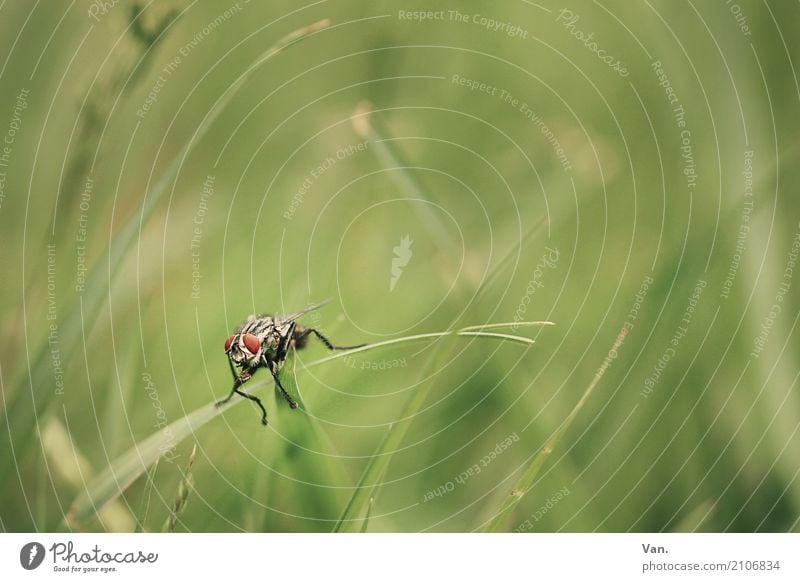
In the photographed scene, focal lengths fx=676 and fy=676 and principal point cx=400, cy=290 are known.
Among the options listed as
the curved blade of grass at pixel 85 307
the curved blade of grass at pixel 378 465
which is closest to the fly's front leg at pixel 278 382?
the curved blade of grass at pixel 378 465

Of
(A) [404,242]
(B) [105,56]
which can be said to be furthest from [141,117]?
(A) [404,242]

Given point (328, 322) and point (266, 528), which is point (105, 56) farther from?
point (266, 528)

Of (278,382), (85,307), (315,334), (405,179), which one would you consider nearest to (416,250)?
(405,179)

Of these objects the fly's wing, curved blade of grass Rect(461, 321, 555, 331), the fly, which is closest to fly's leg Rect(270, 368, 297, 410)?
the fly

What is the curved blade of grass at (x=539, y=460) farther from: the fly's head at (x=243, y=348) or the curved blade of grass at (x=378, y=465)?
the fly's head at (x=243, y=348)

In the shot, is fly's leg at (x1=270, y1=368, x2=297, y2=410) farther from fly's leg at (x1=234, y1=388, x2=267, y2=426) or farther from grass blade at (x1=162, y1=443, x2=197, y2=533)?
grass blade at (x1=162, y1=443, x2=197, y2=533)

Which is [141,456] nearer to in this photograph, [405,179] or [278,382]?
[278,382]
